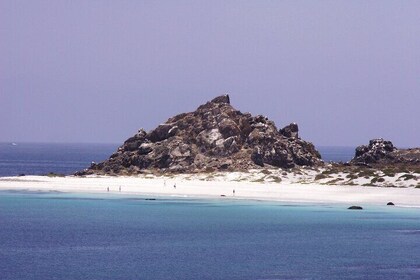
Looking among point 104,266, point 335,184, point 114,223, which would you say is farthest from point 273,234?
point 335,184

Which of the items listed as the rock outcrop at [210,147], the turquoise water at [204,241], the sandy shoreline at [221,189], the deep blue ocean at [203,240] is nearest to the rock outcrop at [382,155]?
the rock outcrop at [210,147]

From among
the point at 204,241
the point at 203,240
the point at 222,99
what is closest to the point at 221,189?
the point at 222,99

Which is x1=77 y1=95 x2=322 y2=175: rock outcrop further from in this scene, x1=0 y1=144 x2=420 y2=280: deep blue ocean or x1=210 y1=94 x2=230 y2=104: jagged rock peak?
x1=0 y1=144 x2=420 y2=280: deep blue ocean

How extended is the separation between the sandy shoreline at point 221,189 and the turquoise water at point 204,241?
5592 millimetres

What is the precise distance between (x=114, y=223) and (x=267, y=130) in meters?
46.5

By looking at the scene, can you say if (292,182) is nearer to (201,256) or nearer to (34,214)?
(34,214)

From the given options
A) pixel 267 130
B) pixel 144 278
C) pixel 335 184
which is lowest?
pixel 144 278

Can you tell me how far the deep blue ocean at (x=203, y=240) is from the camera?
41.2 metres

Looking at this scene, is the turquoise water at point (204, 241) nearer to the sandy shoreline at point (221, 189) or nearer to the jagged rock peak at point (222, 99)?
the sandy shoreline at point (221, 189)

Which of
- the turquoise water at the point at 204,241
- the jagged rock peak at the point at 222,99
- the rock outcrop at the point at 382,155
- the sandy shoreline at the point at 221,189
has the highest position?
the jagged rock peak at the point at 222,99

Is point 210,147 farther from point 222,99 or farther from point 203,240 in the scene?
point 203,240

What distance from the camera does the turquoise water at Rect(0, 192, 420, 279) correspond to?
41.2 m

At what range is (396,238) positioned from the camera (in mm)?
53312

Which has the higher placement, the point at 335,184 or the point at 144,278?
the point at 335,184
